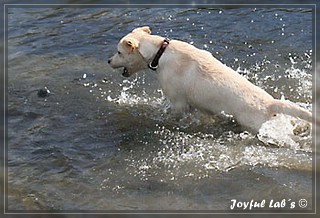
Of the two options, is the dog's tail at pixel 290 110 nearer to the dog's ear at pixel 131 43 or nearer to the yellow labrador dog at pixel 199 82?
the yellow labrador dog at pixel 199 82

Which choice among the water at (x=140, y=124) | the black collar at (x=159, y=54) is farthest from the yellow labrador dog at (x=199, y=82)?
the water at (x=140, y=124)

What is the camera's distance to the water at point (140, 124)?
5133 millimetres

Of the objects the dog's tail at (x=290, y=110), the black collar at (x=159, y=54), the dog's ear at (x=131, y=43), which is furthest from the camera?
the dog's ear at (x=131, y=43)

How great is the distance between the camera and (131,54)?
668cm

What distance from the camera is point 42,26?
9719 mm

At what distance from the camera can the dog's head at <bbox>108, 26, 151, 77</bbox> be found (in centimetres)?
657

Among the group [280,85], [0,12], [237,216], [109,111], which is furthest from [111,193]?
[0,12]

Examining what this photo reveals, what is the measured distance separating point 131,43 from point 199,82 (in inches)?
38.2

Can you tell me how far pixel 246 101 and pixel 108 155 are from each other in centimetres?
158

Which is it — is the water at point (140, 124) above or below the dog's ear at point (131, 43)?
below

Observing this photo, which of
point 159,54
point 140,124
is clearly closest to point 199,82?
point 159,54

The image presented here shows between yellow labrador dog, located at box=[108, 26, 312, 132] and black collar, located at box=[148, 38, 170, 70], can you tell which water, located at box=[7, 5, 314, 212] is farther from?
black collar, located at box=[148, 38, 170, 70]

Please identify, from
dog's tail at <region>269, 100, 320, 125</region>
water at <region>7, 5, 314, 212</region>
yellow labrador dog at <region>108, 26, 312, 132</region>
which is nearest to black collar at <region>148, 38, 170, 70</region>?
yellow labrador dog at <region>108, 26, 312, 132</region>

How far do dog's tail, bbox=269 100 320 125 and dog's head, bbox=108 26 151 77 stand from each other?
5.49ft
